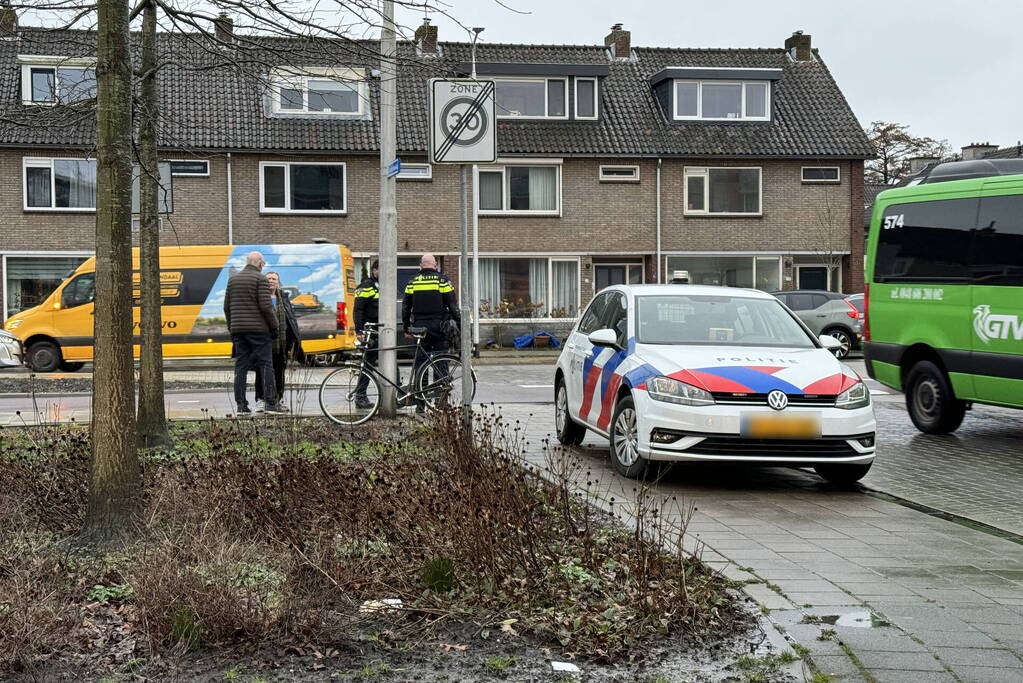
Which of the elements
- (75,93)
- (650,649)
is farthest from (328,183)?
(650,649)

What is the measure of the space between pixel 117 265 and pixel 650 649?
3.26m

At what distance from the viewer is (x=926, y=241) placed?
12242 mm

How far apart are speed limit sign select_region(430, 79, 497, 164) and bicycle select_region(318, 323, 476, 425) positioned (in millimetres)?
3486

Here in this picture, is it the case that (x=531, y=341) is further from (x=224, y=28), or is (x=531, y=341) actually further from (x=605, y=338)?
(x=224, y=28)

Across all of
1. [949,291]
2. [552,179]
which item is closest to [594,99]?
[552,179]

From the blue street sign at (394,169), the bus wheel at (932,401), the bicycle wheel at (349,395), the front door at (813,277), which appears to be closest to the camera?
the bus wheel at (932,401)

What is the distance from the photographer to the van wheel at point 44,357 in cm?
2481

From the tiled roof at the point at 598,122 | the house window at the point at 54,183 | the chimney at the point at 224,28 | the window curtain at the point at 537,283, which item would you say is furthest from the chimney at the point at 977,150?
the chimney at the point at 224,28

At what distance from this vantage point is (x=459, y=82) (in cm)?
955

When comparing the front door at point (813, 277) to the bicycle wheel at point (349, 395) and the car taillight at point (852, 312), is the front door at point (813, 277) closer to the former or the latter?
the car taillight at point (852, 312)

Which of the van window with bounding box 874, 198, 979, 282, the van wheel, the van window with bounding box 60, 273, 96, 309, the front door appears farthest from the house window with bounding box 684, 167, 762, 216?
the van window with bounding box 874, 198, 979, 282

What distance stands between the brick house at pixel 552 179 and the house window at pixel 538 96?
55mm

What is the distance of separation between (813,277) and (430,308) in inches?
945

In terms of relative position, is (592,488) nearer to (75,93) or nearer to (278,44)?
(278,44)
